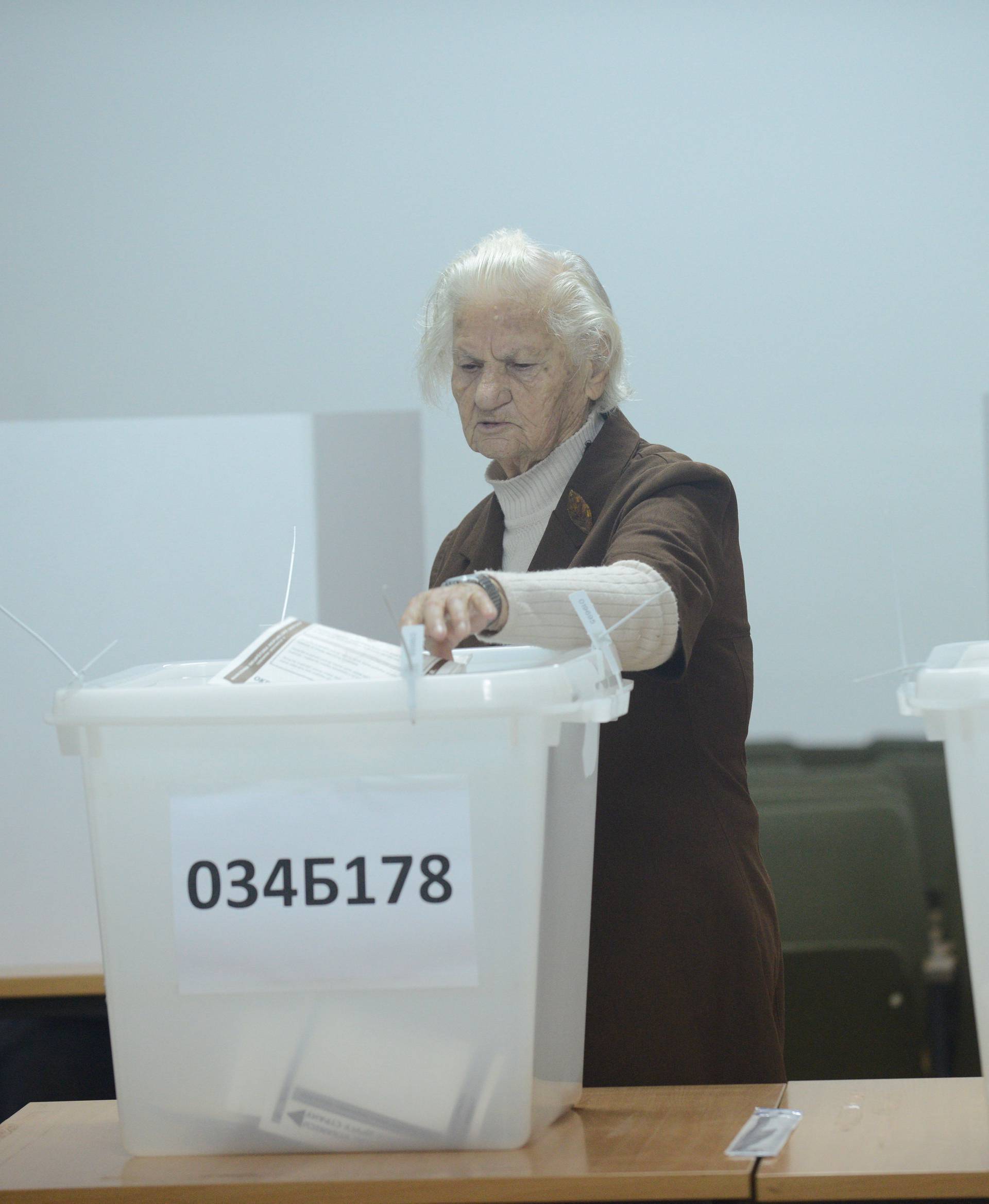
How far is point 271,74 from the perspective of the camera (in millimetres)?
2553

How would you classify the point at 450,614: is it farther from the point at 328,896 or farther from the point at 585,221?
the point at 585,221

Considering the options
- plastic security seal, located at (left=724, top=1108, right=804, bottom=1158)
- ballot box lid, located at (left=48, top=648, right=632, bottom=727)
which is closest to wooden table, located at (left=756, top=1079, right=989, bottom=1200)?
plastic security seal, located at (left=724, top=1108, right=804, bottom=1158)

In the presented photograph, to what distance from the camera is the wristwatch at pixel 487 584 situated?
35.4 inches

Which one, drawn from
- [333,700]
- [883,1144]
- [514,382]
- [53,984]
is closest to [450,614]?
[333,700]

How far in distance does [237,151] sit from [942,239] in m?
1.38

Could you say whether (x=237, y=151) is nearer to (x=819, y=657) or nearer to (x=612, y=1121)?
(x=819, y=657)

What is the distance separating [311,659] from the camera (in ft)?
2.81

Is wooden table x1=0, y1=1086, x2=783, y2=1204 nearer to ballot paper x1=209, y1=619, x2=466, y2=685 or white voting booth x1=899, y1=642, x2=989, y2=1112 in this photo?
white voting booth x1=899, y1=642, x2=989, y2=1112

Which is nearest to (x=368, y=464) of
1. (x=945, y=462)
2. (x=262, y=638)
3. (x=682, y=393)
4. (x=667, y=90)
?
(x=682, y=393)

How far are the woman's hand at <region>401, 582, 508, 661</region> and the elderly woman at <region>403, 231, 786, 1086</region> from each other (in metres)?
0.14

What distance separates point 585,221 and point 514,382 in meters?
1.31

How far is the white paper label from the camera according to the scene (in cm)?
80

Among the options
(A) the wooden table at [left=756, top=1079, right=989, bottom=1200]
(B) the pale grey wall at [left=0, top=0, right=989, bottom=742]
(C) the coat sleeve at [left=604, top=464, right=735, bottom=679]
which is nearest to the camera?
(A) the wooden table at [left=756, top=1079, right=989, bottom=1200]

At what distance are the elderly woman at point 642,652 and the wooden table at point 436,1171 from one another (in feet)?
0.96
